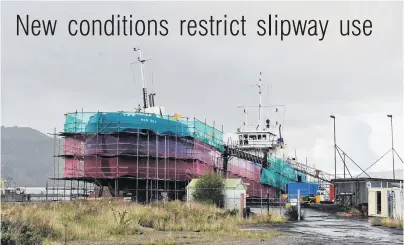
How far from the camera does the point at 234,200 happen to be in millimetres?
37656

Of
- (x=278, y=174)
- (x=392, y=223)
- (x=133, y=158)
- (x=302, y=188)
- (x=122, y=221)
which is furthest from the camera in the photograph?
(x=278, y=174)

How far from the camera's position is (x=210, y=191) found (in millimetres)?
37875

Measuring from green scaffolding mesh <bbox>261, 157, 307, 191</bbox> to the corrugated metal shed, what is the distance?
15361 mm

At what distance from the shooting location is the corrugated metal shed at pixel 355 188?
145 feet

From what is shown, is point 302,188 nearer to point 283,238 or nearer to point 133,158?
point 133,158

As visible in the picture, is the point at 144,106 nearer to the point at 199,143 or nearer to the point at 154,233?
the point at 199,143

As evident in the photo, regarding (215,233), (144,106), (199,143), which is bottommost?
(215,233)

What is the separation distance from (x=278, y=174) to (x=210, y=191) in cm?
3037

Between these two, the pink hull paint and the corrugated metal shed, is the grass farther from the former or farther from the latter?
the corrugated metal shed

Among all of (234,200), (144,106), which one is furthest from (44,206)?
(144,106)

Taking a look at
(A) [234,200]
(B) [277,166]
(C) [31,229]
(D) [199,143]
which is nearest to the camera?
(C) [31,229]

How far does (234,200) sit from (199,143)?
1454cm

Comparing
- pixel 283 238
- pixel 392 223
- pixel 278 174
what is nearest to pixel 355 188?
pixel 392 223

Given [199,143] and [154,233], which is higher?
[199,143]
